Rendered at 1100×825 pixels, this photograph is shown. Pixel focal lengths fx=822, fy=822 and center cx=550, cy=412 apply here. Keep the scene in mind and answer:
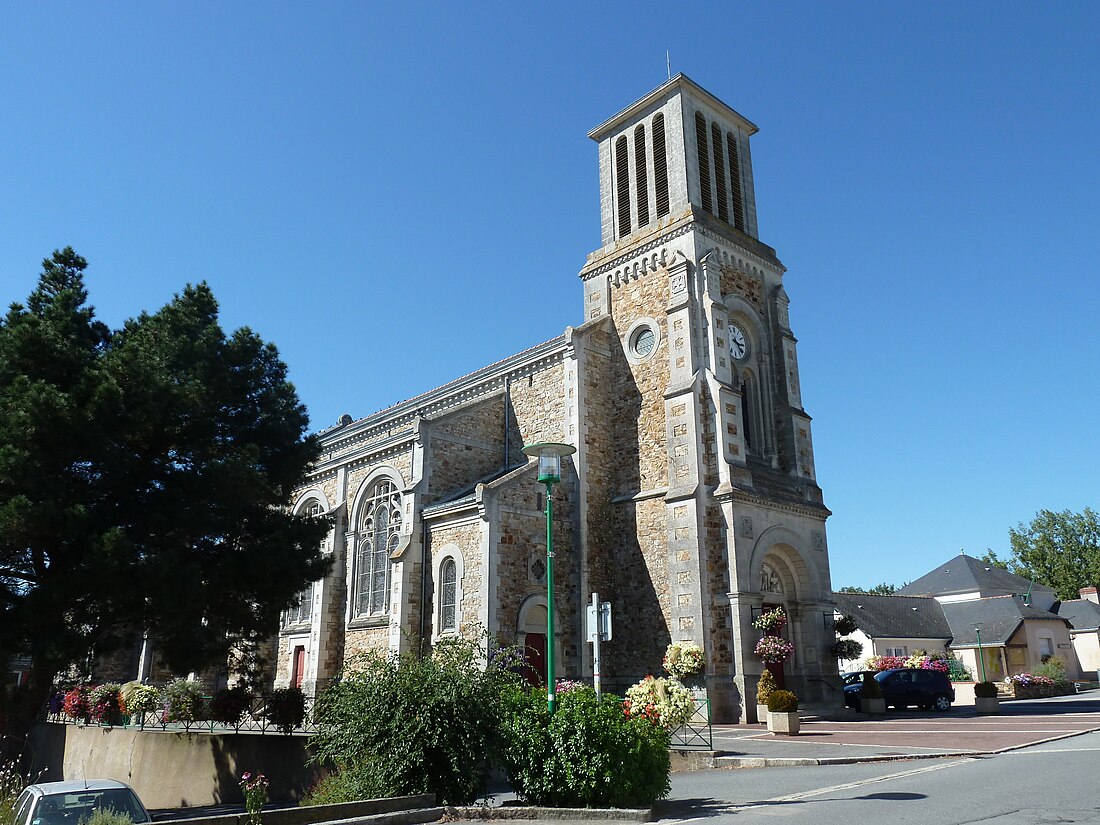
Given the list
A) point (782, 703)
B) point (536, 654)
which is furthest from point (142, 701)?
point (782, 703)

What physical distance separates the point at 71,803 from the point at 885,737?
15677 mm

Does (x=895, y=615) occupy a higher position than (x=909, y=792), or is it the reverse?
(x=895, y=615)

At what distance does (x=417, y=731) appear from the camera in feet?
36.1

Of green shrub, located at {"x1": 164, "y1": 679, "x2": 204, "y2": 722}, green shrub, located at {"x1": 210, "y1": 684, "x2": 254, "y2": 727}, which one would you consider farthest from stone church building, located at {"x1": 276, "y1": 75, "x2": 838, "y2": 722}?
green shrub, located at {"x1": 164, "y1": 679, "x2": 204, "y2": 722}

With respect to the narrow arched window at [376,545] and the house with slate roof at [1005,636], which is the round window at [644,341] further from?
the house with slate roof at [1005,636]

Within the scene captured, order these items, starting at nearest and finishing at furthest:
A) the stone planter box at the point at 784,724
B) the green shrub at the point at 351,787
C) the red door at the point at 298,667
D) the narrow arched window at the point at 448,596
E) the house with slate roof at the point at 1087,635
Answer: the green shrub at the point at 351,787, the stone planter box at the point at 784,724, the narrow arched window at the point at 448,596, the red door at the point at 298,667, the house with slate roof at the point at 1087,635

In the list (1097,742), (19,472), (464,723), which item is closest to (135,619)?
(19,472)

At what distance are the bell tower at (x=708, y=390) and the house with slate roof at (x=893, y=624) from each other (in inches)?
758

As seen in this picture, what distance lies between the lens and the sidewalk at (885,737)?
589 inches

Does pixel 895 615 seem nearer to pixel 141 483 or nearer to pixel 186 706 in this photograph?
pixel 186 706

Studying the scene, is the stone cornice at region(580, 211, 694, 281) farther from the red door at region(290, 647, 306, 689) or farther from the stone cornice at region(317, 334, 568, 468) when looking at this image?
the red door at region(290, 647, 306, 689)

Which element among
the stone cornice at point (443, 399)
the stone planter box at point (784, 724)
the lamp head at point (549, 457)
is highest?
the stone cornice at point (443, 399)

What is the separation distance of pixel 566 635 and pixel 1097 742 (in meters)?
12.9

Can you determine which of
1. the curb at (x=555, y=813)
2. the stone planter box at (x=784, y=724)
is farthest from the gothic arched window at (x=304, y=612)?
the curb at (x=555, y=813)
